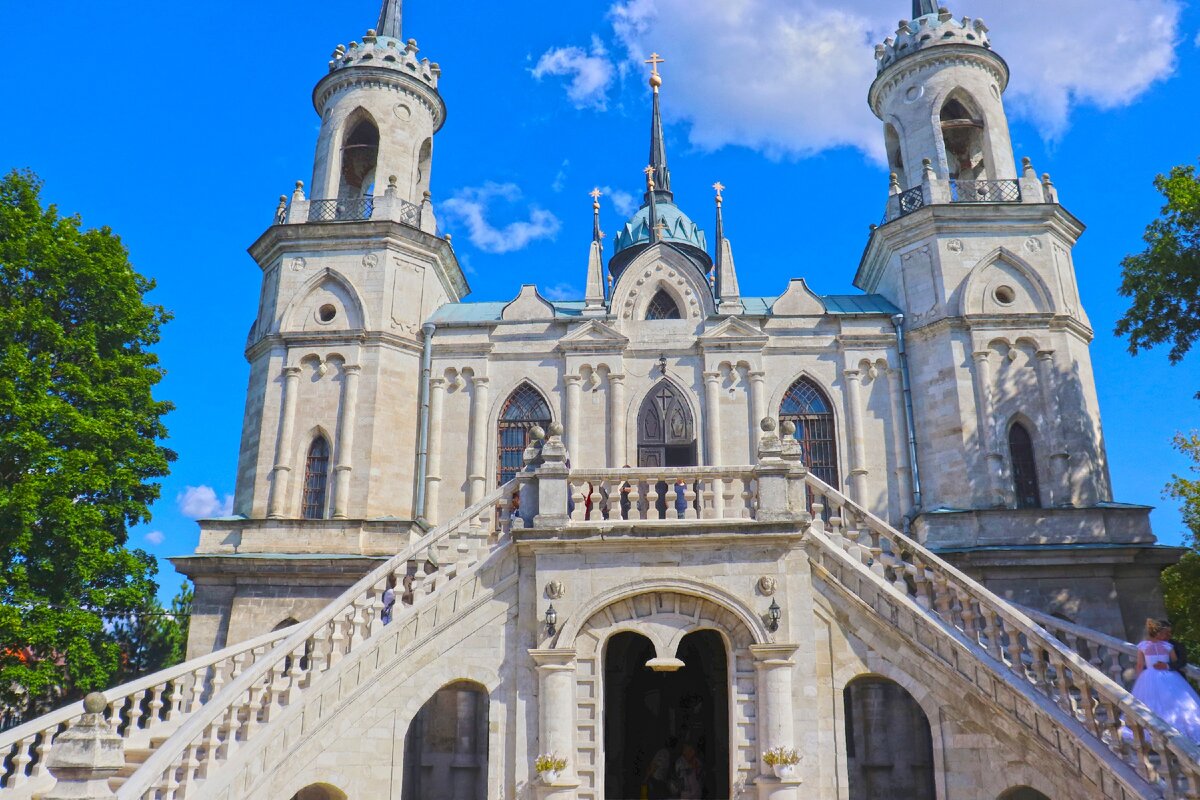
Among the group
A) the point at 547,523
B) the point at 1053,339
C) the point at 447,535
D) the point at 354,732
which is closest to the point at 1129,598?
the point at 1053,339

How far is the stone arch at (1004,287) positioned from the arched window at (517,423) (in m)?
10.9

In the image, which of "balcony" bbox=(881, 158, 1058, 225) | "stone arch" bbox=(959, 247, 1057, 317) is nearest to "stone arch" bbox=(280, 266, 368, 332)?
"balcony" bbox=(881, 158, 1058, 225)

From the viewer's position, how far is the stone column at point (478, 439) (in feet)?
74.0

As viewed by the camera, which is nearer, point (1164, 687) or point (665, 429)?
point (1164, 687)

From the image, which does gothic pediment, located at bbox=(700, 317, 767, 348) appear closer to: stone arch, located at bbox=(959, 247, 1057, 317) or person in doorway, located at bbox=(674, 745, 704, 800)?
stone arch, located at bbox=(959, 247, 1057, 317)

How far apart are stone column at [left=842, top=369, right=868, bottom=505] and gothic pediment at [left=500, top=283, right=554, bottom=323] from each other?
312 inches

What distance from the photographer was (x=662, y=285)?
24281mm

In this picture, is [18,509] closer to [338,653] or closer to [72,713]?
[72,713]

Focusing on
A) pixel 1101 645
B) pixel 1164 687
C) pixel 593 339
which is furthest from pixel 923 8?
pixel 1164 687

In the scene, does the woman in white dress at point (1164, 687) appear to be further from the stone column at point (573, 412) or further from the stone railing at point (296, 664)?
the stone column at point (573, 412)

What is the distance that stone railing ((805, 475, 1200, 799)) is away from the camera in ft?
33.3

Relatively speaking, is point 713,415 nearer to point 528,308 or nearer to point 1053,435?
point 528,308

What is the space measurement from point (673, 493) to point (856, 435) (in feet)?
33.3

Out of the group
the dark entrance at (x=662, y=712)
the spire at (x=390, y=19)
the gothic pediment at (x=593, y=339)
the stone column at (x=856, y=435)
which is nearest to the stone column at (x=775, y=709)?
the dark entrance at (x=662, y=712)
